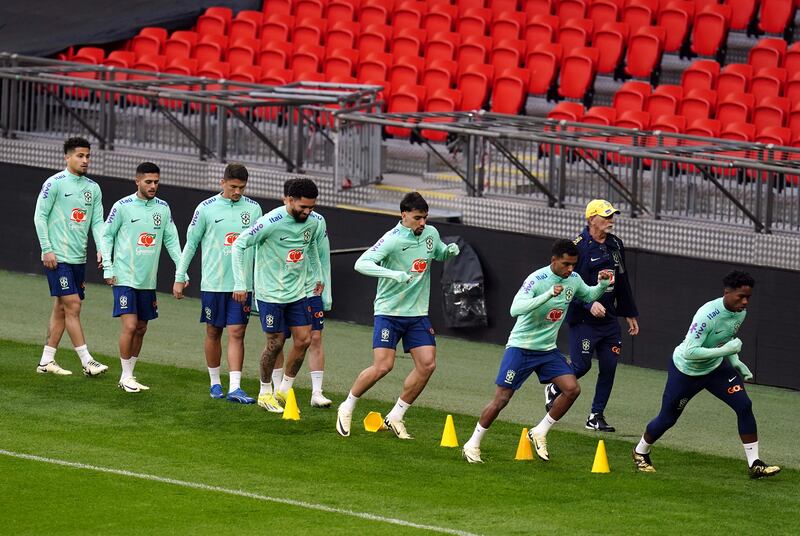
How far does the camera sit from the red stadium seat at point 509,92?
22.2 metres

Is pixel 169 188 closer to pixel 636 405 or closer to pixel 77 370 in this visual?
pixel 77 370

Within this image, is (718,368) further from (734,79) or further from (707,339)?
(734,79)

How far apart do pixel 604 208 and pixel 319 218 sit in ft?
8.03

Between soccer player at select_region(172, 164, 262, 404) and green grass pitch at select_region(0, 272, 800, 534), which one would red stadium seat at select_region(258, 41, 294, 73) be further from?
soccer player at select_region(172, 164, 262, 404)

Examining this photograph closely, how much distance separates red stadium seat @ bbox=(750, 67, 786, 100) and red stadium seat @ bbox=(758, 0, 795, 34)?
2.00 metres

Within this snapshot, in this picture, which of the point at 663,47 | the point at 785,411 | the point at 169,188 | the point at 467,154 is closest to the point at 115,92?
the point at 169,188

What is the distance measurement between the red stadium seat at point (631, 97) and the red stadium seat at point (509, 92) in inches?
56.1

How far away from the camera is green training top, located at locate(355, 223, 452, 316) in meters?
12.8

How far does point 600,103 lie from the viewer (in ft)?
75.5

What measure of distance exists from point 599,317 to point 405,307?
5.97 ft

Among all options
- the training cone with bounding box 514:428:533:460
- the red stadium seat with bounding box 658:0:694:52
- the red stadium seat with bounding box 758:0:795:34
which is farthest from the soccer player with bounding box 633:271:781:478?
the red stadium seat with bounding box 758:0:795:34

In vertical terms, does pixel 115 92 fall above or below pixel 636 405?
above

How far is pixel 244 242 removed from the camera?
1335 cm

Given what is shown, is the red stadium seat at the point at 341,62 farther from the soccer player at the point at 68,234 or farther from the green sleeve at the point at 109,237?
the green sleeve at the point at 109,237
